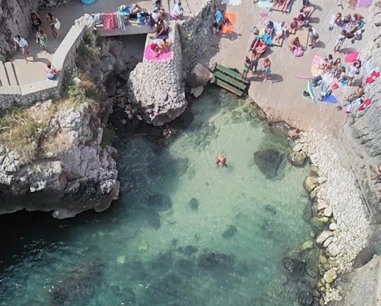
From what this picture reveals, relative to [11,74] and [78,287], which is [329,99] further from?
[11,74]

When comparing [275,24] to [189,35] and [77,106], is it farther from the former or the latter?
[77,106]

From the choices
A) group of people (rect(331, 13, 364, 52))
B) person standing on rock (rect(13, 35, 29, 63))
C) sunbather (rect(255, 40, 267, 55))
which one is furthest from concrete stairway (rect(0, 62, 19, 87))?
group of people (rect(331, 13, 364, 52))

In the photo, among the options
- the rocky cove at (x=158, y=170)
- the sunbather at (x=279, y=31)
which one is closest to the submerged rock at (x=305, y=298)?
the rocky cove at (x=158, y=170)

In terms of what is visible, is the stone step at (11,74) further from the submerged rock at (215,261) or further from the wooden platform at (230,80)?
the submerged rock at (215,261)

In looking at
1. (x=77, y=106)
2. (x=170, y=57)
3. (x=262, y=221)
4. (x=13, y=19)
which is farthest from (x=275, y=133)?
(x=13, y=19)

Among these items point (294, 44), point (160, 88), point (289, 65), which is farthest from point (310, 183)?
point (160, 88)

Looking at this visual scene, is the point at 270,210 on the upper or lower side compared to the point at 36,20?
lower
